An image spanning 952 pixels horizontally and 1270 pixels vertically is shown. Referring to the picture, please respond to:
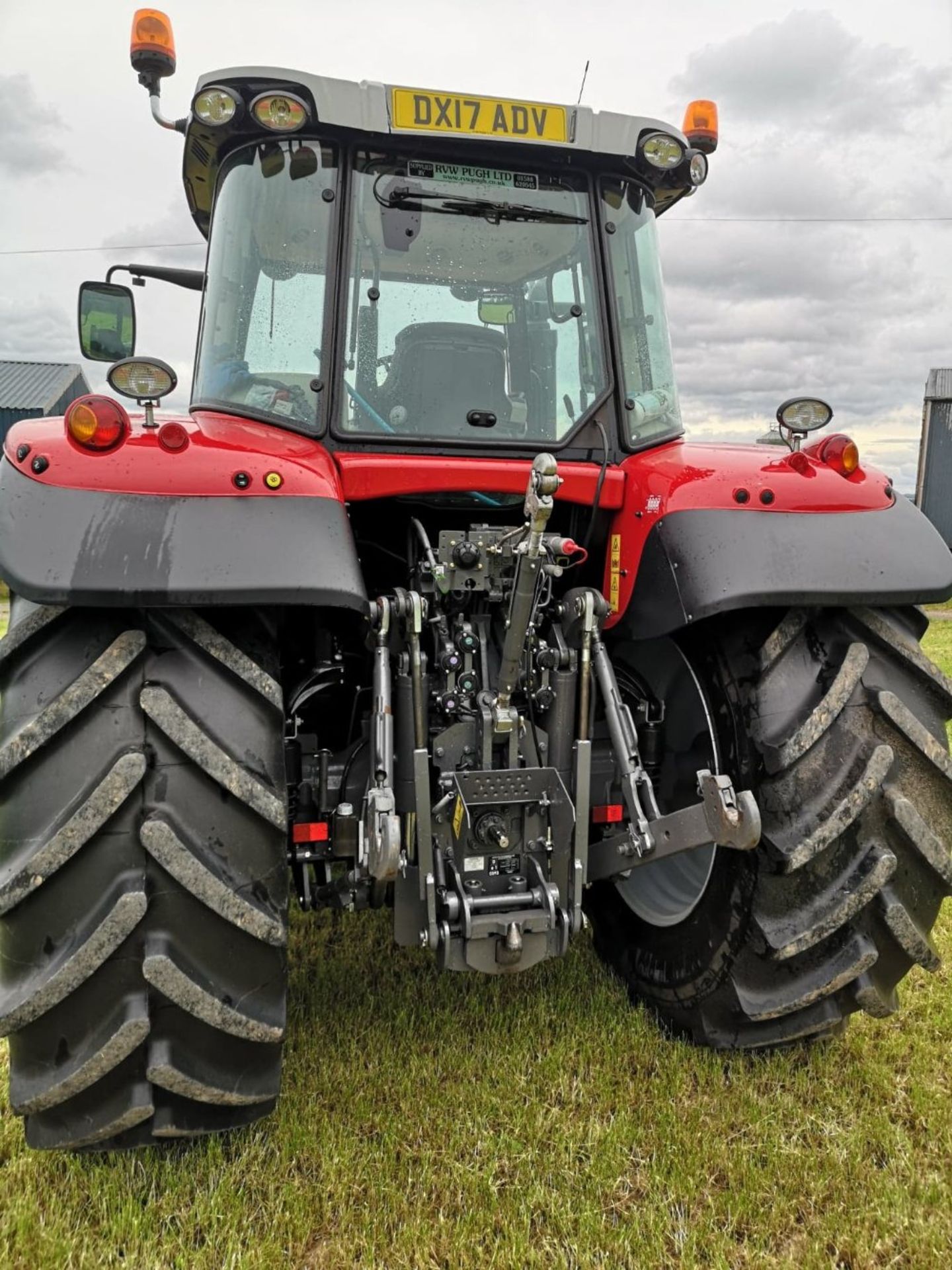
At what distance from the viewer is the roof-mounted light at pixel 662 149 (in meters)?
2.75

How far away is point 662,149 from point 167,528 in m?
1.91

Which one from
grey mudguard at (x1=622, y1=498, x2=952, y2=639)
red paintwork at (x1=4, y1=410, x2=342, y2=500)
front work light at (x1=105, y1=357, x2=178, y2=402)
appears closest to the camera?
red paintwork at (x1=4, y1=410, x2=342, y2=500)

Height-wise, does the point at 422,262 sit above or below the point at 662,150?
below

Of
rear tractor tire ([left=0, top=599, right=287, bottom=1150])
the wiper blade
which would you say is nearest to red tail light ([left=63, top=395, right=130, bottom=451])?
rear tractor tire ([left=0, top=599, right=287, bottom=1150])

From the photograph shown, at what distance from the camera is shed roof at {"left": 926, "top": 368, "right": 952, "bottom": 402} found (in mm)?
25641

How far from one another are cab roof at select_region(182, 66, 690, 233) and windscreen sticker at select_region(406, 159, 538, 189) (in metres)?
0.06

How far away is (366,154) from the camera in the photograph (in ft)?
8.59

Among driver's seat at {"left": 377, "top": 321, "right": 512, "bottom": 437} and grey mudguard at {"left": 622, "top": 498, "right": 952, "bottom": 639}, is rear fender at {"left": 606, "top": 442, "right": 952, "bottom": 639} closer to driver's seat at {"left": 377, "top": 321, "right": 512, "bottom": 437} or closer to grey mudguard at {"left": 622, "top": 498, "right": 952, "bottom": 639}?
grey mudguard at {"left": 622, "top": 498, "right": 952, "bottom": 639}

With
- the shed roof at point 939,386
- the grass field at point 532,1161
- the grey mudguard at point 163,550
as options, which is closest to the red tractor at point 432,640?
the grey mudguard at point 163,550

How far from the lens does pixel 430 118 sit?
2.55 m

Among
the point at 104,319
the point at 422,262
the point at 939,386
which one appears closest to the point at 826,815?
the point at 422,262

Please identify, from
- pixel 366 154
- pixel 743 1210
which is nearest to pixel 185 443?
pixel 366 154

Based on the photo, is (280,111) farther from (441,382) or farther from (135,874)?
(135,874)

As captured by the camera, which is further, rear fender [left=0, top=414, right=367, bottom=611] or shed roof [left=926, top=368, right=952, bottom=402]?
shed roof [left=926, top=368, right=952, bottom=402]
